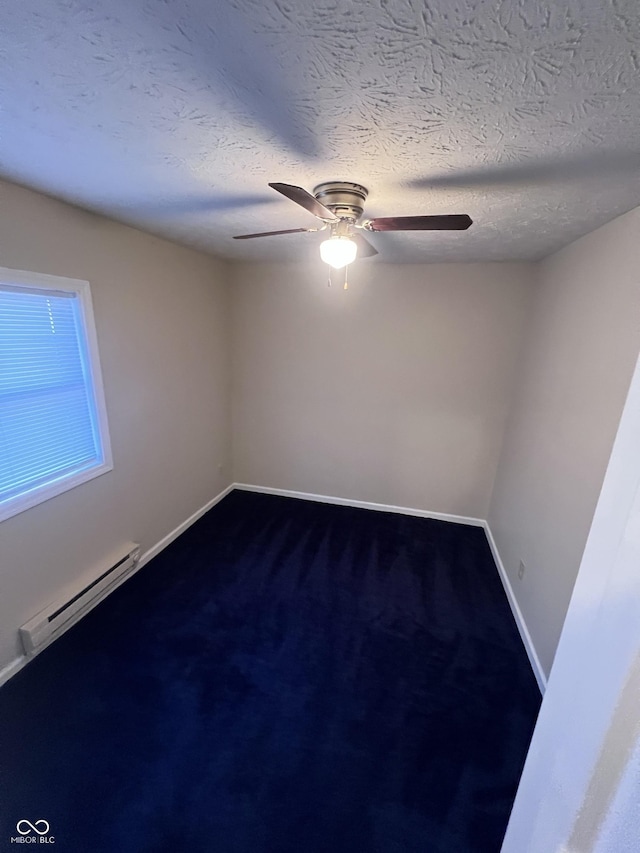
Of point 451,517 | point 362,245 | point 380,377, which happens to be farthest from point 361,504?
point 362,245

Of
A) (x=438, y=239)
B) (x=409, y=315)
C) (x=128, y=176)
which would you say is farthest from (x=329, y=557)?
(x=128, y=176)

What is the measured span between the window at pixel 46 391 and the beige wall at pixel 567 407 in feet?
9.00

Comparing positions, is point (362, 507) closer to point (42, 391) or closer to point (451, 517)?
point (451, 517)

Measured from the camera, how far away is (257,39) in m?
0.76

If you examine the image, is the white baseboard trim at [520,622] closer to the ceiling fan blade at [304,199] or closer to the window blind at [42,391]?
the ceiling fan blade at [304,199]

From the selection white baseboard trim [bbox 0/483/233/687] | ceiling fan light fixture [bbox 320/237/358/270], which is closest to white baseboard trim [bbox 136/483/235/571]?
white baseboard trim [bbox 0/483/233/687]

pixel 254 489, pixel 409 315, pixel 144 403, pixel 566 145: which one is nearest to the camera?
pixel 566 145

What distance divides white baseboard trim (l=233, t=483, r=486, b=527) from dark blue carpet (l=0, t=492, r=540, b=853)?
0.75 m

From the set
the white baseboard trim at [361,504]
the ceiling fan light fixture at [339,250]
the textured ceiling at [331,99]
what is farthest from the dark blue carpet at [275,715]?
the textured ceiling at [331,99]

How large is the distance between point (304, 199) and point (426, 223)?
481mm

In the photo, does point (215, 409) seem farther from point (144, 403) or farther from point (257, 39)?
point (257, 39)

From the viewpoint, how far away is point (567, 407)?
6.65 ft

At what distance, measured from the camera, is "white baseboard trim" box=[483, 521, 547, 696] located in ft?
6.48

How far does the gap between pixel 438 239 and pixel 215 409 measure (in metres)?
2.45
